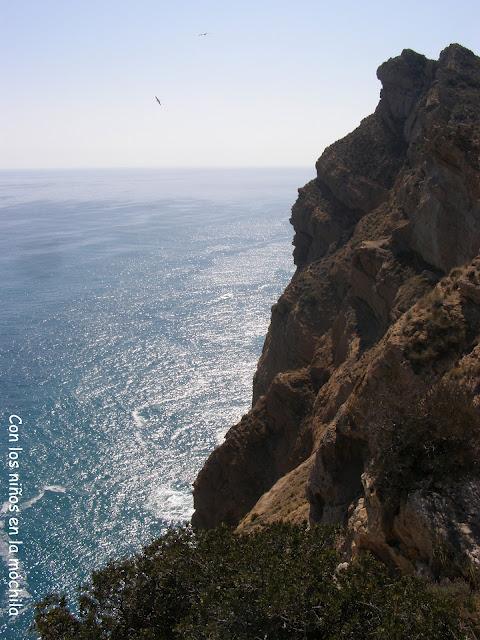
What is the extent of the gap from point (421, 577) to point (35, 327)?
91.9 metres

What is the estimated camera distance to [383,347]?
70.7 feet

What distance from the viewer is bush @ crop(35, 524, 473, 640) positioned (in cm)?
1102

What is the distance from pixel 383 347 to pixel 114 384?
58.4 m

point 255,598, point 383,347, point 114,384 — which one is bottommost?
point 114,384

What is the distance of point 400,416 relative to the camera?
15.3 m

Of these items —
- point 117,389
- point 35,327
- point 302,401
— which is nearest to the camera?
point 302,401

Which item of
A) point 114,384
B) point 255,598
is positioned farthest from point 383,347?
point 114,384

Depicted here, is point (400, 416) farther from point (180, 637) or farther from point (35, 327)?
point (35, 327)

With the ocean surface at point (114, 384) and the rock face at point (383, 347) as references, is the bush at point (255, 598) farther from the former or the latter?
the ocean surface at point (114, 384)

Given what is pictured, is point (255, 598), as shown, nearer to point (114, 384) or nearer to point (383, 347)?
point (383, 347)

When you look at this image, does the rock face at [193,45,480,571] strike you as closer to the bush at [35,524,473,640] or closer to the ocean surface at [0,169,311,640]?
the bush at [35,524,473,640]

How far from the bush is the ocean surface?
91.4ft

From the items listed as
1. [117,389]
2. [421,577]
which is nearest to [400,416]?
[421,577]

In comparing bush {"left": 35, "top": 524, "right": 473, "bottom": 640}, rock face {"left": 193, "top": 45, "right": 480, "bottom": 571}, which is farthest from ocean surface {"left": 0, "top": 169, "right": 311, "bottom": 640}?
bush {"left": 35, "top": 524, "right": 473, "bottom": 640}
